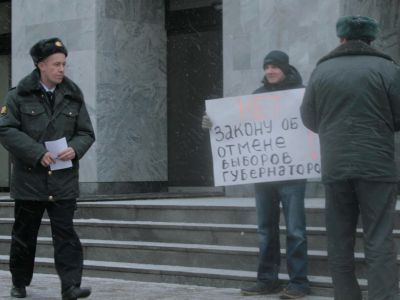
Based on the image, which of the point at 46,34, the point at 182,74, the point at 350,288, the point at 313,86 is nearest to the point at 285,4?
the point at 182,74

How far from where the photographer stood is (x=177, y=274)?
27.5 ft

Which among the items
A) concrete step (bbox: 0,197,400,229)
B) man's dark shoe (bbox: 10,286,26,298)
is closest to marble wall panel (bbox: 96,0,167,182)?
concrete step (bbox: 0,197,400,229)

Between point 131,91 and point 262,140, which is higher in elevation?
point 131,91

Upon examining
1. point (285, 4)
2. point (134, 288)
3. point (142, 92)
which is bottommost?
point (134, 288)

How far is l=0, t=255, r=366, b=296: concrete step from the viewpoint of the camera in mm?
7656

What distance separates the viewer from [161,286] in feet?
27.2

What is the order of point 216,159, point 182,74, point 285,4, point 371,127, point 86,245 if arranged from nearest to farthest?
point 371,127 < point 216,159 < point 86,245 < point 285,4 < point 182,74

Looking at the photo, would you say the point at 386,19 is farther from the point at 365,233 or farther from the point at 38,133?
the point at 365,233

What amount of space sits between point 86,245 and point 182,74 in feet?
15.2

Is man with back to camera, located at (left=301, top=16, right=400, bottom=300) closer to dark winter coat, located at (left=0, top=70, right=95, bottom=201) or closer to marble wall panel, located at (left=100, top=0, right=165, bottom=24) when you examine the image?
dark winter coat, located at (left=0, top=70, right=95, bottom=201)

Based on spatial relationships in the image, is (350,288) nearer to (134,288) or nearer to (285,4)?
(134,288)

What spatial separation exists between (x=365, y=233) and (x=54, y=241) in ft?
8.35

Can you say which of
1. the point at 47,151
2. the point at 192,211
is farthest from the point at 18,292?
the point at 192,211

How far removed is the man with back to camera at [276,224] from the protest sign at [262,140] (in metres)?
0.09
